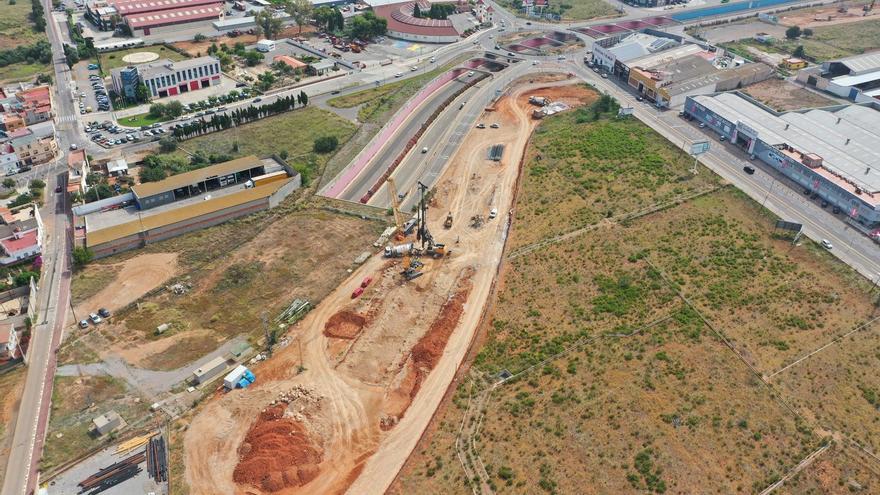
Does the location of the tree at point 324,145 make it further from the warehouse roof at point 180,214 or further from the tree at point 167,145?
the tree at point 167,145

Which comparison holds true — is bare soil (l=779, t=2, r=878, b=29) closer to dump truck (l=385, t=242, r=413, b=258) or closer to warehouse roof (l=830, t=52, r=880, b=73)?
warehouse roof (l=830, t=52, r=880, b=73)

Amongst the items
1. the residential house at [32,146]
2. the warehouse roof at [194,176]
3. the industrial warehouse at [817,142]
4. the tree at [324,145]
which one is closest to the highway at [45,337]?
the residential house at [32,146]

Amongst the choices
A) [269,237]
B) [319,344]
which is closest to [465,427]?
[319,344]

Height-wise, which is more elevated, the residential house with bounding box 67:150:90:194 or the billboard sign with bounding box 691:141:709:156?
the billboard sign with bounding box 691:141:709:156

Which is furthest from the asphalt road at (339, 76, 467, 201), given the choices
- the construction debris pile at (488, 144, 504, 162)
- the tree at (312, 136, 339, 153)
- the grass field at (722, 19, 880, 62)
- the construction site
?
the grass field at (722, 19, 880, 62)

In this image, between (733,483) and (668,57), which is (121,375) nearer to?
(733,483)

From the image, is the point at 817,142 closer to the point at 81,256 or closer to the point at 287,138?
the point at 287,138

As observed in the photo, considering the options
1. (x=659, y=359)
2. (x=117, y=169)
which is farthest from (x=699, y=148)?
(x=117, y=169)
